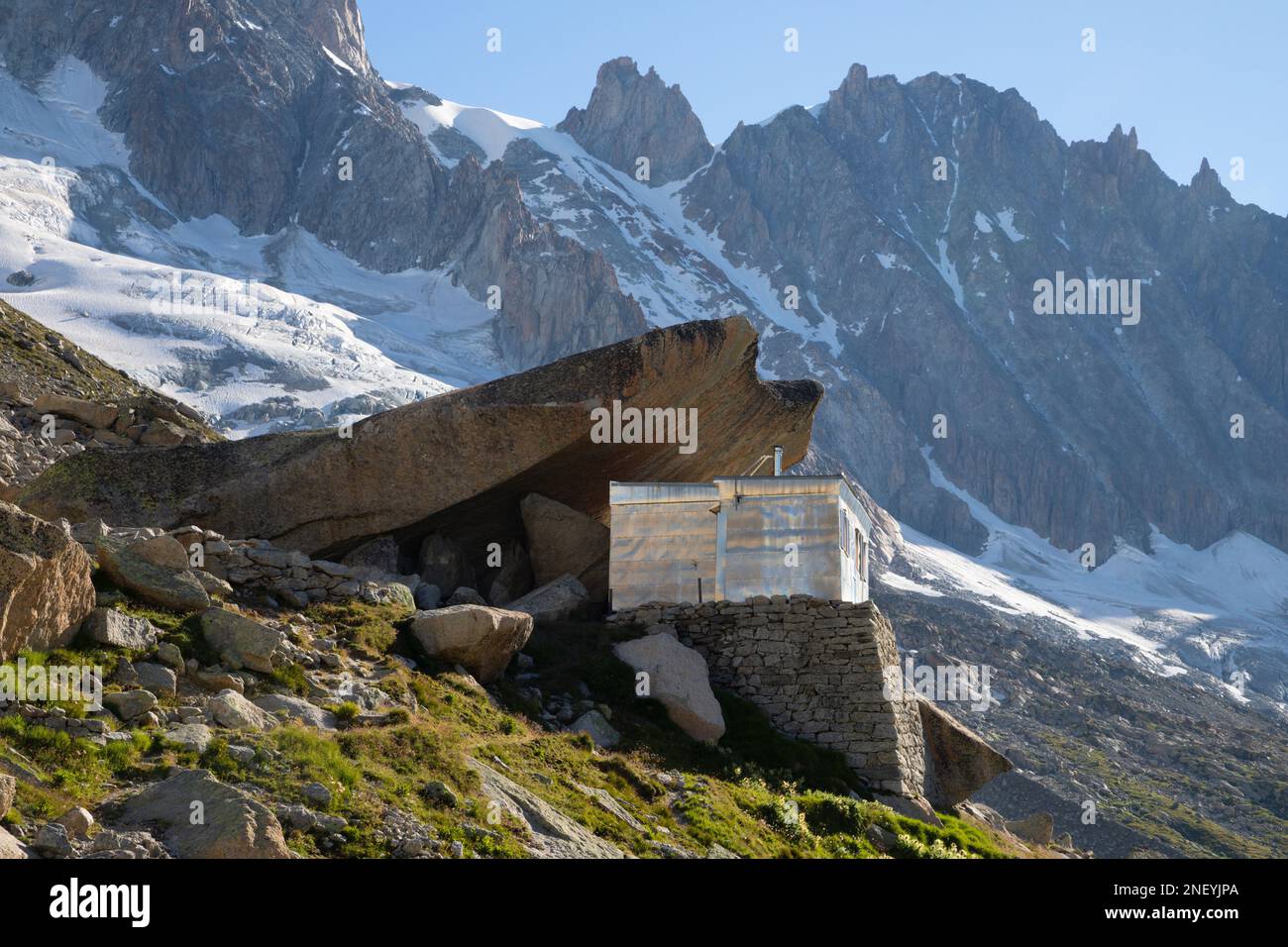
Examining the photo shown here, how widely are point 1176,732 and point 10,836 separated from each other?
149 meters

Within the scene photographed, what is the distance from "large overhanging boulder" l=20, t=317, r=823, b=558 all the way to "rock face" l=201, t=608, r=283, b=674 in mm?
9816

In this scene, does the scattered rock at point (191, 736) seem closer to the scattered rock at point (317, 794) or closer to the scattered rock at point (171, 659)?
the scattered rock at point (317, 794)

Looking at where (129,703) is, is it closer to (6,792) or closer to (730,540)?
(6,792)

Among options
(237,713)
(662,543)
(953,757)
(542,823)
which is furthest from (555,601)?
(237,713)

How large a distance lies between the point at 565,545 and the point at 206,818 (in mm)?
18157

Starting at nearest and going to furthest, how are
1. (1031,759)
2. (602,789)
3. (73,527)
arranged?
(602,789) < (73,527) < (1031,759)

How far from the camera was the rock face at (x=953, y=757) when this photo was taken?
29.1 m

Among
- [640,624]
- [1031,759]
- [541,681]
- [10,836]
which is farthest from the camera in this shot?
[1031,759]

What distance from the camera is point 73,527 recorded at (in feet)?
68.4

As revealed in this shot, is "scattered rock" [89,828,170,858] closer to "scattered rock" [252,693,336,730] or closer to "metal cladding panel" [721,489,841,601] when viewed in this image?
"scattered rock" [252,693,336,730]

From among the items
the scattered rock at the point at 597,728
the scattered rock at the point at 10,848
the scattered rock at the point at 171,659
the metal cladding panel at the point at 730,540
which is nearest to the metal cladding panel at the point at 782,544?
the metal cladding panel at the point at 730,540

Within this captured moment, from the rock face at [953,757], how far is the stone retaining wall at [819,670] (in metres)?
2.08
